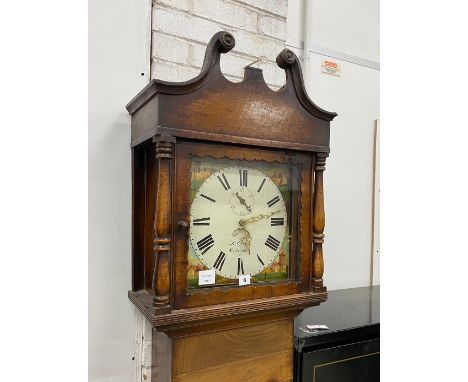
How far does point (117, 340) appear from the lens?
50.7 inches

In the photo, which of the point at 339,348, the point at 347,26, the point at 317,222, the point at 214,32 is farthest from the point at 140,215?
the point at 347,26

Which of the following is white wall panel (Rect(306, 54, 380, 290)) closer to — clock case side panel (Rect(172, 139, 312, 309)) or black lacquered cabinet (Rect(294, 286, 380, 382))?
black lacquered cabinet (Rect(294, 286, 380, 382))

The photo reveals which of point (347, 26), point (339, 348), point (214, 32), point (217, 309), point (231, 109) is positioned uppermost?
point (347, 26)

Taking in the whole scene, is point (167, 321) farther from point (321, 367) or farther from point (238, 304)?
point (321, 367)

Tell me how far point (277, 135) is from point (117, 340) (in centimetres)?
88

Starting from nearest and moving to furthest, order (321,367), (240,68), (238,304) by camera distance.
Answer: (238,304) < (321,367) < (240,68)

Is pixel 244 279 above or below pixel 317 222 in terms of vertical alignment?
below

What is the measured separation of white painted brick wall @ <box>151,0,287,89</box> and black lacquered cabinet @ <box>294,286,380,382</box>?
99 centimetres

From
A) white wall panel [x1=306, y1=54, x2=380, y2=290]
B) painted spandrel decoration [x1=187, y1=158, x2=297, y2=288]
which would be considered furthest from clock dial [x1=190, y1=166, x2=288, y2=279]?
white wall panel [x1=306, y1=54, x2=380, y2=290]

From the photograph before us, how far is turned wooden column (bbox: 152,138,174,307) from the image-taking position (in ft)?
3.18

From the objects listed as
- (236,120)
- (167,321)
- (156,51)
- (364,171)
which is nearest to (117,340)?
(167,321)

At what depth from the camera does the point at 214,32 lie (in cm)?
142

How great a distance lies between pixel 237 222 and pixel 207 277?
0.18 meters

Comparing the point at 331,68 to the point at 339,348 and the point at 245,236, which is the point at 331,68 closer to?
the point at 245,236
